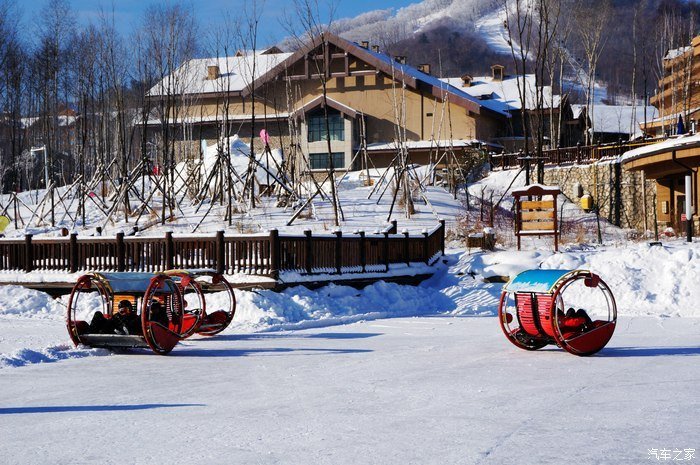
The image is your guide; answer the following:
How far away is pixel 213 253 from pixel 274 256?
5.38 feet

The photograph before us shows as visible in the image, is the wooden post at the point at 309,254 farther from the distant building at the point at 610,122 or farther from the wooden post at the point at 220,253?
the distant building at the point at 610,122

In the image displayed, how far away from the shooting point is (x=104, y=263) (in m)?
21.6

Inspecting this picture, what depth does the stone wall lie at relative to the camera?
36.5 metres

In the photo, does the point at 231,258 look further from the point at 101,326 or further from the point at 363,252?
the point at 101,326

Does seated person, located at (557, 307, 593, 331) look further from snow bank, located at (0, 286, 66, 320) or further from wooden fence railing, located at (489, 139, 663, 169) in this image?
wooden fence railing, located at (489, 139, 663, 169)

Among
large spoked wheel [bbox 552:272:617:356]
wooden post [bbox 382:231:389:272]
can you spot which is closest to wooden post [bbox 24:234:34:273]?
wooden post [bbox 382:231:389:272]

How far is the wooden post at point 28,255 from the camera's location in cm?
2248

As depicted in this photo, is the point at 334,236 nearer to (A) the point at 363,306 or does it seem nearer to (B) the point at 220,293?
(A) the point at 363,306

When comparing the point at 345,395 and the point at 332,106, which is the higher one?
the point at 332,106

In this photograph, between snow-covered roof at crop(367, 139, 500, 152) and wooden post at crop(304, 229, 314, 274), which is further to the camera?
snow-covered roof at crop(367, 139, 500, 152)

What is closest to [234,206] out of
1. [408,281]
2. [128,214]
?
[128,214]

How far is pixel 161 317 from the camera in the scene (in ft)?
44.6

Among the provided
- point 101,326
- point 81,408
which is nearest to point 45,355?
point 101,326

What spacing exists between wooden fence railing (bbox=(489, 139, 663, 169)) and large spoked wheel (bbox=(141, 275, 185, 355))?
25001 millimetres
